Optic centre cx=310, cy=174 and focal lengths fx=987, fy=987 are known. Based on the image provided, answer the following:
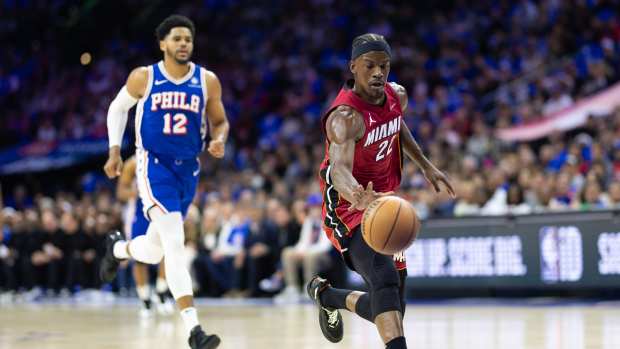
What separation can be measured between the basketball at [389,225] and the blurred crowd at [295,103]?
7.88m

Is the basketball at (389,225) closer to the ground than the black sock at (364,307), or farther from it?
farther from it

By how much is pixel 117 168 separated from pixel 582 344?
362cm

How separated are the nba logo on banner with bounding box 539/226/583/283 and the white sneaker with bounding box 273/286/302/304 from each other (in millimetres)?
3885

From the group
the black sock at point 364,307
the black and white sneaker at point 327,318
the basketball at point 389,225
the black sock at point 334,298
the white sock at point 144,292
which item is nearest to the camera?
the basketball at point 389,225

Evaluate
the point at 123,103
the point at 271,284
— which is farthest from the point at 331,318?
the point at 271,284

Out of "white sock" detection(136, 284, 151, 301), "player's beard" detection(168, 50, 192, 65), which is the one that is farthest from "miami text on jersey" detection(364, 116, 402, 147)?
A: "white sock" detection(136, 284, 151, 301)

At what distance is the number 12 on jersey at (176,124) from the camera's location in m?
7.54

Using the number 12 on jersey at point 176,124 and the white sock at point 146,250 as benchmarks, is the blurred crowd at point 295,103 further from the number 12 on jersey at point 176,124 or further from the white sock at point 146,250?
the number 12 on jersey at point 176,124

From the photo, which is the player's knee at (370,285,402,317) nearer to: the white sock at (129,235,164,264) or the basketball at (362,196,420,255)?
the basketball at (362,196,420,255)

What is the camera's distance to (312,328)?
365 inches

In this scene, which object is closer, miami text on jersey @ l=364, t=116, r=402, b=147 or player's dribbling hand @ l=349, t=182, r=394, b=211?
player's dribbling hand @ l=349, t=182, r=394, b=211

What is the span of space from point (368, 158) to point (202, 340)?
1.61m

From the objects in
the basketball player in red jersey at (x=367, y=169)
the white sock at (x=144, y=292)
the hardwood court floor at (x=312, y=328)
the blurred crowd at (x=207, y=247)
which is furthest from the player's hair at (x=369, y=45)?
the blurred crowd at (x=207, y=247)

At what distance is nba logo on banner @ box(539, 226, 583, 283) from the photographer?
1205 centimetres
